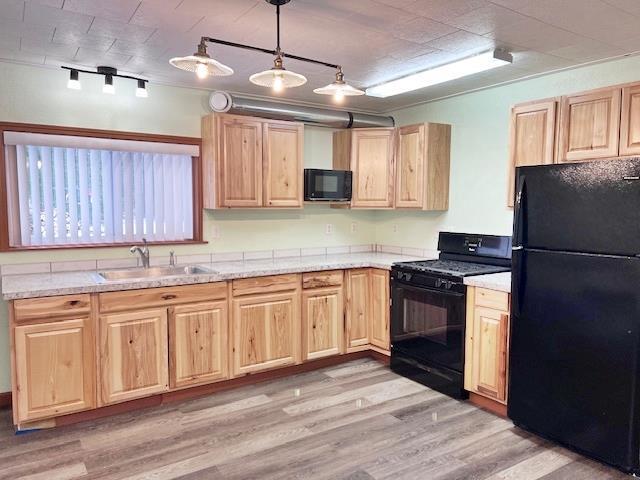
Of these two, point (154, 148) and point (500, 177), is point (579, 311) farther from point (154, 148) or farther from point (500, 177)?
point (154, 148)

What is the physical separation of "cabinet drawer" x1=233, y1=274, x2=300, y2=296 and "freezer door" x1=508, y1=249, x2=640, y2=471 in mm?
1700

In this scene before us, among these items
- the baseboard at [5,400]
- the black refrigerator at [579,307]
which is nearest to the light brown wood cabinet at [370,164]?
the black refrigerator at [579,307]

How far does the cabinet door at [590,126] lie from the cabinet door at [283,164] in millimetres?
2086

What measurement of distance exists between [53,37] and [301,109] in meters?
1.98

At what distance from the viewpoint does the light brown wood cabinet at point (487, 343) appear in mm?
3061

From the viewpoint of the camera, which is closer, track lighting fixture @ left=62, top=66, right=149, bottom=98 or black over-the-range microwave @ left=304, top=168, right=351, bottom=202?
track lighting fixture @ left=62, top=66, right=149, bottom=98

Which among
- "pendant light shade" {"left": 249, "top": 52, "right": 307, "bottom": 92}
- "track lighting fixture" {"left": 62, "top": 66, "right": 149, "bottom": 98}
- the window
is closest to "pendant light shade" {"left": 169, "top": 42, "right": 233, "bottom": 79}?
→ "pendant light shade" {"left": 249, "top": 52, "right": 307, "bottom": 92}

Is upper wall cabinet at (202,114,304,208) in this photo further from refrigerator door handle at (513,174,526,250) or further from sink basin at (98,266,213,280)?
refrigerator door handle at (513,174,526,250)

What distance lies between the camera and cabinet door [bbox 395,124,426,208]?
4.12 m

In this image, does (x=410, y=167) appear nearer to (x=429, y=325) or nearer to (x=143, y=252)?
(x=429, y=325)

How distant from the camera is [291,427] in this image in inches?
117

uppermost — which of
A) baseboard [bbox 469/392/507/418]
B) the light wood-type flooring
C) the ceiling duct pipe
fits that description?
the ceiling duct pipe

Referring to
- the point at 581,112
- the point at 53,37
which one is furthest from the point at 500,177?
the point at 53,37

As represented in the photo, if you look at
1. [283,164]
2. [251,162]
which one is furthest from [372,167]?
[251,162]
